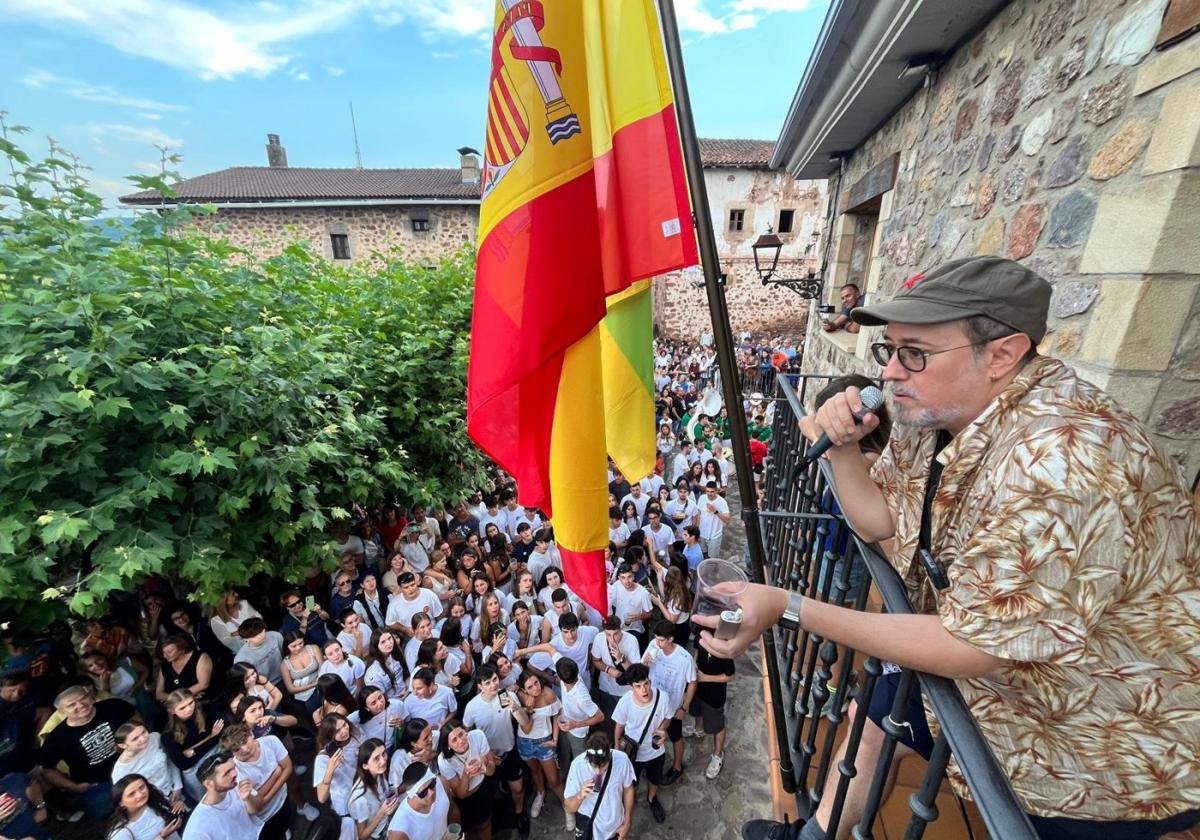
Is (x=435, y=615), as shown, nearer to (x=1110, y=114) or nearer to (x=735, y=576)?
(x=735, y=576)

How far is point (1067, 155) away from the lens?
224cm

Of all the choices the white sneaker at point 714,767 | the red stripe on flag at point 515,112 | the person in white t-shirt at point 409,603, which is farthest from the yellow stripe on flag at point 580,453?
the white sneaker at point 714,767

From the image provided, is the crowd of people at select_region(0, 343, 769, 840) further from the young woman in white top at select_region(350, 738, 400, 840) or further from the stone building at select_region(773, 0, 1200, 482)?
the stone building at select_region(773, 0, 1200, 482)

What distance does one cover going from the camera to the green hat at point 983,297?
1202 mm

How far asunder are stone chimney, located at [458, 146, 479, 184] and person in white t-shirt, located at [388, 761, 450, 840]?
22.4 m

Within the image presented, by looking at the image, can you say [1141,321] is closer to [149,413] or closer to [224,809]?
[224,809]

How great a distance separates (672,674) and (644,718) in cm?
49

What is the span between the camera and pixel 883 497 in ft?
5.59

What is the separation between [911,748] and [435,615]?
4642mm

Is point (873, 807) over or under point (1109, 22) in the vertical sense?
under

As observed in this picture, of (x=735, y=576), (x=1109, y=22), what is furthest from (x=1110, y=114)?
(x=735, y=576)

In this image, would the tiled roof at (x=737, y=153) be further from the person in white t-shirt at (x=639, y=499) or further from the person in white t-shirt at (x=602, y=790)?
the person in white t-shirt at (x=602, y=790)

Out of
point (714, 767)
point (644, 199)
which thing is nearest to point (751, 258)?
point (714, 767)

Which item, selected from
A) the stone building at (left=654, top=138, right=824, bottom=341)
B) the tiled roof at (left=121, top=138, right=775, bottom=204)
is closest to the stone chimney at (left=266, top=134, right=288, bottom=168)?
the tiled roof at (left=121, top=138, right=775, bottom=204)
